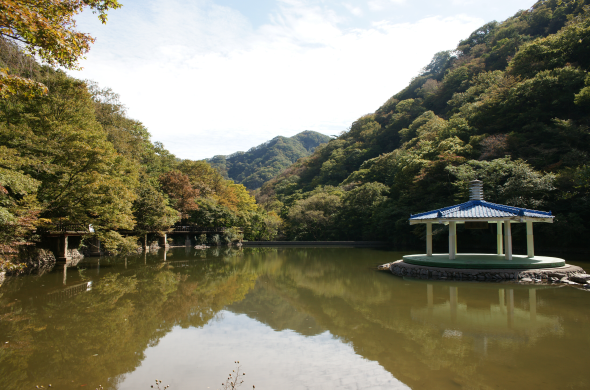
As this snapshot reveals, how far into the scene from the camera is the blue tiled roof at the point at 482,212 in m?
11.3

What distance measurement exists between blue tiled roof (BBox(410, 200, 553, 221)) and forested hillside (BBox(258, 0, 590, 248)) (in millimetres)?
1904

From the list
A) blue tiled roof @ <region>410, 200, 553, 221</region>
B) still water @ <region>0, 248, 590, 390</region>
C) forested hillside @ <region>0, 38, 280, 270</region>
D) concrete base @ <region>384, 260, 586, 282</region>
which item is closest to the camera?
still water @ <region>0, 248, 590, 390</region>

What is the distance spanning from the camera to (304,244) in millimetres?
32750

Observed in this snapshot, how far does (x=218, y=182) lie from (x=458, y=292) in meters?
32.4

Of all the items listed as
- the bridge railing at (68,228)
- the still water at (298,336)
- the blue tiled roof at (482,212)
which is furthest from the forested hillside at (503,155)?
the bridge railing at (68,228)

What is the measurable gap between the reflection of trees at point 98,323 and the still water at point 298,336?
3cm

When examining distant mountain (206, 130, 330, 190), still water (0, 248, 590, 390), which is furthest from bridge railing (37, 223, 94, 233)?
distant mountain (206, 130, 330, 190)

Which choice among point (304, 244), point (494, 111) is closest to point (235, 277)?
point (304, 244)

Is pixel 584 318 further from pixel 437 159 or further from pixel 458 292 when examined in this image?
pixel 437 159

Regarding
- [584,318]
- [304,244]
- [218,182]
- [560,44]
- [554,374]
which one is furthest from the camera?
[218,182]

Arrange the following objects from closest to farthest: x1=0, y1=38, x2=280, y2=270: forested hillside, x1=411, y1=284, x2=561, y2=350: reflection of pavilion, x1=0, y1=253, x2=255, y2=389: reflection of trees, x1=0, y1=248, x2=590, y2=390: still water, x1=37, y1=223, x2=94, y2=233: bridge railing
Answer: x1=0, y1=248, x2=590, y2=390: still water < x1=0, y1=253, x2=255, y2=389: reflection of trees < x1=411, y1=284, x2=561, y2=350: reflection of pavilion < x1=0, y1=38, x2=280, y2=270: forested hillside < x1=37, y1=223, x2=94, y2=233: bridge railing

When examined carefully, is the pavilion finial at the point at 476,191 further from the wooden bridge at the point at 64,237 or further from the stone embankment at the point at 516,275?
the wooden bridge at the point at 64,237

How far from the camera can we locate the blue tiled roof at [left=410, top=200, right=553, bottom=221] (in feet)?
37.1

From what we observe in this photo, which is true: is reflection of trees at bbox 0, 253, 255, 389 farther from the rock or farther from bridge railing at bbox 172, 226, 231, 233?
bridge railing at bbox 172, 226, 231, 233
